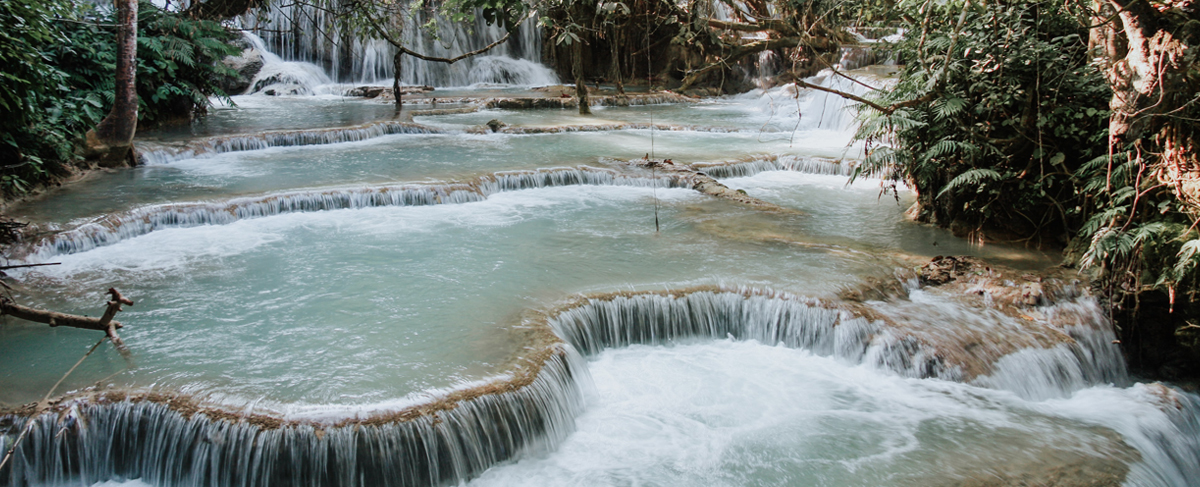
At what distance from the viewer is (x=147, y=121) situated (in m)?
11.9

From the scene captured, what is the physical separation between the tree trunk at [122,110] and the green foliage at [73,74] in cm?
22

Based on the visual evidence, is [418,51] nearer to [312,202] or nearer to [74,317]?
[312,202]

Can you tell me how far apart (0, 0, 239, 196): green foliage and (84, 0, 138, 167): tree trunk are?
225mm

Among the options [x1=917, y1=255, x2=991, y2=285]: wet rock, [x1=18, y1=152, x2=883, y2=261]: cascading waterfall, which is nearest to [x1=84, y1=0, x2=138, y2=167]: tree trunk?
[x1=18, y1=152, x2=883, y2=261]: cascading waterfall

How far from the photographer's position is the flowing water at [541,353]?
12.8ft

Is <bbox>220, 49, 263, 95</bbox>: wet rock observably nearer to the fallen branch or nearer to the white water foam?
the white water foam

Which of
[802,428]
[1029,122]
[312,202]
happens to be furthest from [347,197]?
[1029,122]

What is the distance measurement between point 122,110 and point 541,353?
739cm

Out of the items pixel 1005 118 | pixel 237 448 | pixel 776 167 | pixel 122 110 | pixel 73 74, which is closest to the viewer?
pixel 237 448

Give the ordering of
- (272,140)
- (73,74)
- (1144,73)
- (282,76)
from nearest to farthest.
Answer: (1144,73) → (73,74) → (272,140) → (282,76)

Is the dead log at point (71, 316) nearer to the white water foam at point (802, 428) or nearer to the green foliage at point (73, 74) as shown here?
the white water foam at point (802, 428)

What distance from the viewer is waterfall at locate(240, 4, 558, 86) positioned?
67.5 ft

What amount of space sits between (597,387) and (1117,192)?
4.26 metres

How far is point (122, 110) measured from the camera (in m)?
8.97
